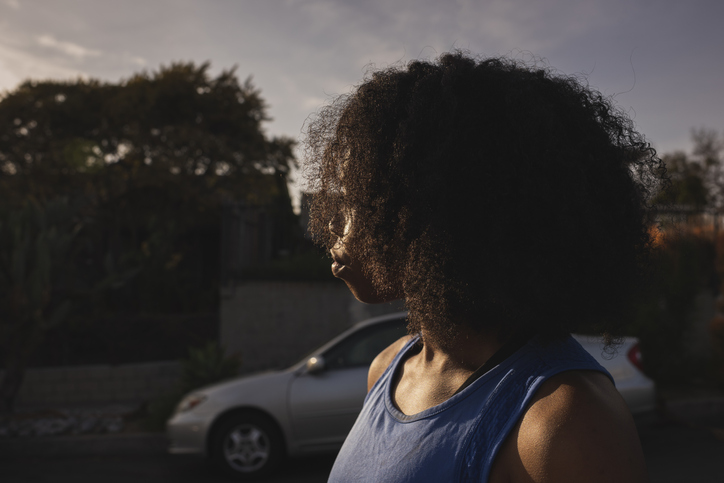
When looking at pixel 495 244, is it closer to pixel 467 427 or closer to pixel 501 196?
pixel 501 196

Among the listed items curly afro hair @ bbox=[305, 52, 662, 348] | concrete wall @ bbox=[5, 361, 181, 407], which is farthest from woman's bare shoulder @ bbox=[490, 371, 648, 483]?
concrete wall @ bbox=[5, 361, 181, 407]

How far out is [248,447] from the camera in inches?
222

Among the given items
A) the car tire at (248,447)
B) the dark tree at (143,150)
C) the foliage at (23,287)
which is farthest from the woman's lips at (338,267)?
the dark tree at (143,150)

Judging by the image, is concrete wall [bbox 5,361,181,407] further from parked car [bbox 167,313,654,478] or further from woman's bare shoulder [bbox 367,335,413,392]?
woman's bare shoulder [bbox 367,335,413,392]

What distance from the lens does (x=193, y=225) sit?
19797mm

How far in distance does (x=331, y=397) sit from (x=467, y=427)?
4678 millimetres

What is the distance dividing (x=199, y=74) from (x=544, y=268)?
20.3 metres

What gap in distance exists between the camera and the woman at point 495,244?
3.42ft

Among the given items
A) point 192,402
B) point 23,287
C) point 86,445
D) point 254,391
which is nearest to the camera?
point 254,391

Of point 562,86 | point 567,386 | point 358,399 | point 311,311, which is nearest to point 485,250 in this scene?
point 567,386

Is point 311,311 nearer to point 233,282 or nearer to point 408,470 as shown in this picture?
point 233,282

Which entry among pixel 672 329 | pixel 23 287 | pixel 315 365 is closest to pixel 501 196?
pixel 315 365

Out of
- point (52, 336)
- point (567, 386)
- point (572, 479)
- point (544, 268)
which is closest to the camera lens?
point (572, 479)

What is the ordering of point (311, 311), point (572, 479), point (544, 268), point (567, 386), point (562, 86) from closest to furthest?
point (572, 479)
point (567, 386)
point (544, 268)
point (562, 86)
point (311, 311)
